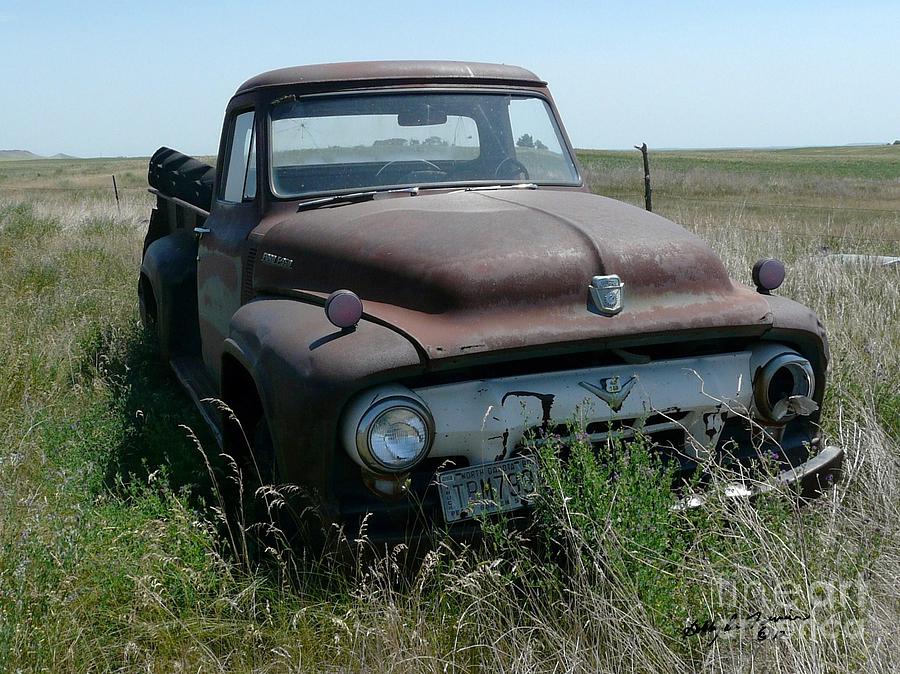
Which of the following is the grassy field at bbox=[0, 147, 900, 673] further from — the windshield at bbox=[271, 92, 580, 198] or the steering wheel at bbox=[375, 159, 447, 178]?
the steering wheel at bbox=[375, 159, 447, 178]

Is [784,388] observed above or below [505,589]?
above

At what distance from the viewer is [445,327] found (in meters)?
3.02

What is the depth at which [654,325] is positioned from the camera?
3141 mm

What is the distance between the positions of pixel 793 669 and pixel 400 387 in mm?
1346

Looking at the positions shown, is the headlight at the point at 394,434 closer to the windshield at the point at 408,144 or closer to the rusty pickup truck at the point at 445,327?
the rusty pickup truck at the point at 445,327

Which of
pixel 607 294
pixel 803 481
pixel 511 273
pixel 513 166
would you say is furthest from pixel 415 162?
pixel 803 481

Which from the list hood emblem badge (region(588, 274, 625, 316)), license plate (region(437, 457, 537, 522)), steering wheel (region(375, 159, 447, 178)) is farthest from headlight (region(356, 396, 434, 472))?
steering wheel (region(375, 159, 447, 178))

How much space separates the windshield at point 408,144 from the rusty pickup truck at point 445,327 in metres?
0.01

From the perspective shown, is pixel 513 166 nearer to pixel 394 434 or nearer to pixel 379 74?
pixel 379 74

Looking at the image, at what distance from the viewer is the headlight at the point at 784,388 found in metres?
3.32

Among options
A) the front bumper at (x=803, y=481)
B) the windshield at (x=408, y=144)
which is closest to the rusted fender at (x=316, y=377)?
the front bumper at (x=803, y=481)

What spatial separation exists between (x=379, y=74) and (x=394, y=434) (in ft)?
7.40

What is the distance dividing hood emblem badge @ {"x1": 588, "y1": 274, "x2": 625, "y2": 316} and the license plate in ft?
1.94

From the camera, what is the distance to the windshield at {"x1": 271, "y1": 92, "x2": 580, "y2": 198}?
4301 mm
